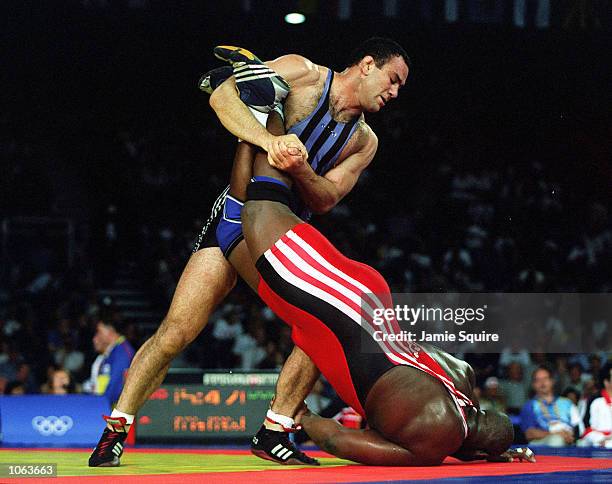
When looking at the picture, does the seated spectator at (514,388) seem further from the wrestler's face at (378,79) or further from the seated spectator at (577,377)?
the wrestler's face at (378,79)

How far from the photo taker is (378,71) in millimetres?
3725

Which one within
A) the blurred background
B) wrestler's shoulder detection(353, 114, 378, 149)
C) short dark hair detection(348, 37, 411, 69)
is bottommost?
wrestler's shoulder detection(353, 114, 378, 149)

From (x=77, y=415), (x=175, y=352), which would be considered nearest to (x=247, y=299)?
(x=77, y=415)

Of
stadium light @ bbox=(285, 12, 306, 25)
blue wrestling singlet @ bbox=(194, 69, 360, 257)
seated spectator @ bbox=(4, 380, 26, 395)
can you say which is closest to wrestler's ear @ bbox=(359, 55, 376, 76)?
blue wrestling singlet @ bbox=(194, 69, 360, 257)

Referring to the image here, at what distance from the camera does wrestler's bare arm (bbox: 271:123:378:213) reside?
3361 mm

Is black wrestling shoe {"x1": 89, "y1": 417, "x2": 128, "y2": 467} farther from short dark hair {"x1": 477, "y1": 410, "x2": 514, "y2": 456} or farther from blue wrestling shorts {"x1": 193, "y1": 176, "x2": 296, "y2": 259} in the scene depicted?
short dark hair {"x1": 477, "y1": 410, "x2": 514, "y2": 456}

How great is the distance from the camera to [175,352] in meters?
3.84

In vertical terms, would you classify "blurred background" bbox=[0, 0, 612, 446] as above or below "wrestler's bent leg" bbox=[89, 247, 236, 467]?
above

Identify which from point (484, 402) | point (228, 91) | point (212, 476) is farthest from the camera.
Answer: point (484, 402)

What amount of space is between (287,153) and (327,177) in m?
0.53

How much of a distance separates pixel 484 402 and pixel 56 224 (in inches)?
310

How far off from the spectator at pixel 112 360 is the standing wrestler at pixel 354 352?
4.22 m

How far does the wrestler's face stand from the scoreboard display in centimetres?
365

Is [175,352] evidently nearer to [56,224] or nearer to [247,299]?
[247,299]
